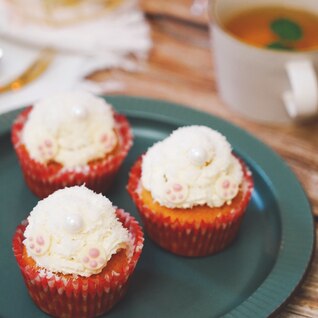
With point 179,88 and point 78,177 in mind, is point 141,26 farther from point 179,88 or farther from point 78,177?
point 78,177

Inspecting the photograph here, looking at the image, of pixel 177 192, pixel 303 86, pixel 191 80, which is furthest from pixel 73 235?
pixel 191 80

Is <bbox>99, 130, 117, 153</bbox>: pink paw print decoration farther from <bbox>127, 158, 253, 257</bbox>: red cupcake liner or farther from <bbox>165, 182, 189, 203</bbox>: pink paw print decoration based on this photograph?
<bbox>165, 182, 189, 203</bbox>: pink paw print decoration

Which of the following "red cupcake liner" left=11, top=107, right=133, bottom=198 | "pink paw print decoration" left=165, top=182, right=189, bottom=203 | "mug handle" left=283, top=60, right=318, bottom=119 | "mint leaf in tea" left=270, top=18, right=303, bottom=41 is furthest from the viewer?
"mint leaf in tea" left=270, top=18, right=303, bottom=41

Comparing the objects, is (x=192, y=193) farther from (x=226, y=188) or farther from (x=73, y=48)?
(x=73, y=48)

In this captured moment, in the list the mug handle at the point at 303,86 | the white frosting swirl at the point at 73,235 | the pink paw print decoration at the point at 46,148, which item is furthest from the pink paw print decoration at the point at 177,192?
the mug handle at the point at 303,86

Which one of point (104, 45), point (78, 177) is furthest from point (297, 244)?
point (104, 45)

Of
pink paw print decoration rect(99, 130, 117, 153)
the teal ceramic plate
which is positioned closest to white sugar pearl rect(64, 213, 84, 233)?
the teal ceramic plate
